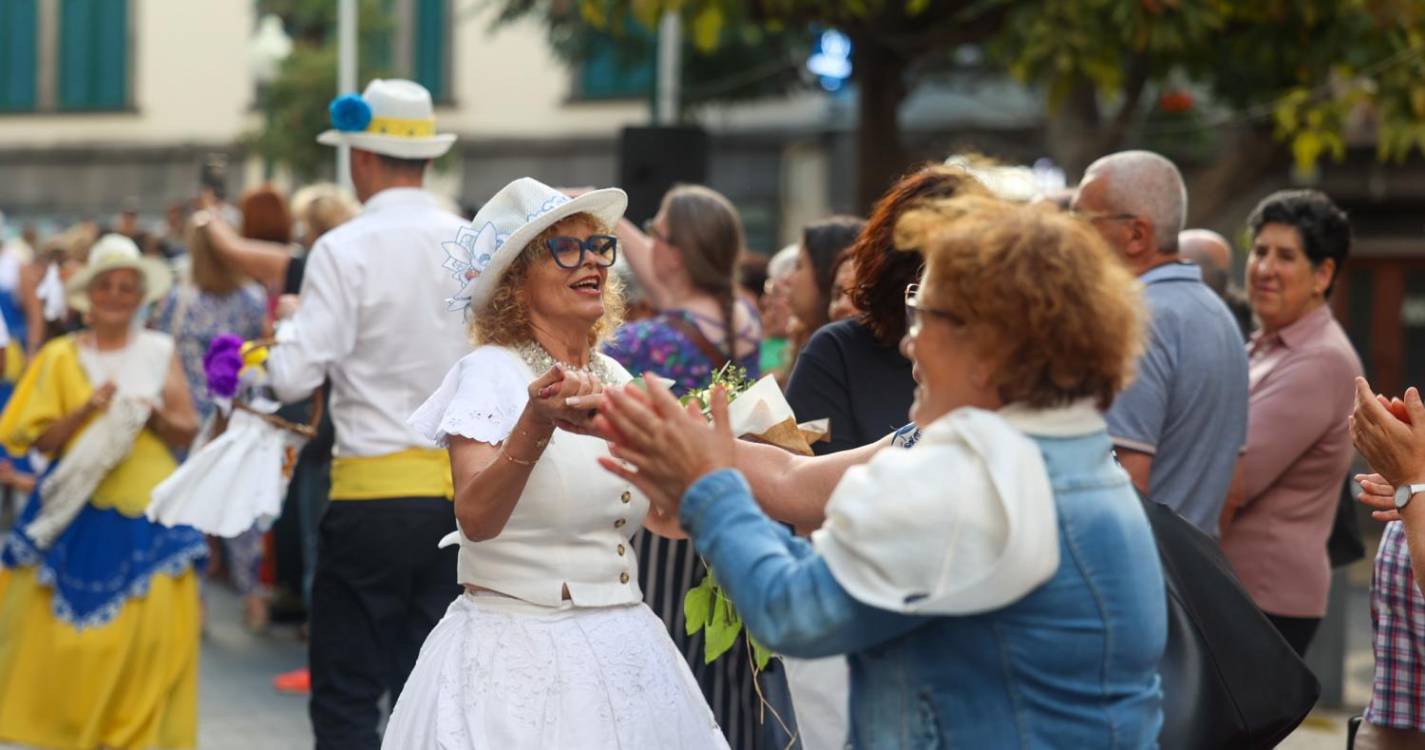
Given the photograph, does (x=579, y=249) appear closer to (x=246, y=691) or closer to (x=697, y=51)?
(x=246, y=691)

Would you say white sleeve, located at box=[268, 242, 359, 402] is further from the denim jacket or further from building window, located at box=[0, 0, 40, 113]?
building window, located at box=[0, 0, 40, 113]

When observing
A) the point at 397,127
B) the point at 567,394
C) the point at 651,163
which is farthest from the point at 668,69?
the point at 567,394

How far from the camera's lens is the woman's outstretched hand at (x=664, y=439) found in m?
2.62

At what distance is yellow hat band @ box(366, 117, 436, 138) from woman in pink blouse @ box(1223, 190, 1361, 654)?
2612mm

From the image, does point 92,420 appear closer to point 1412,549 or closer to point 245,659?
point 245,659

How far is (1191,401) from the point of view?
16.8 feet

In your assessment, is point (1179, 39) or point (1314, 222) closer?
point (1314, 222)

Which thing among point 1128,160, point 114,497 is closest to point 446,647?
point 1128,160

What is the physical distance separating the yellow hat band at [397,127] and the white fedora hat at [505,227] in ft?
6.41

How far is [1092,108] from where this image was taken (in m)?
12.3

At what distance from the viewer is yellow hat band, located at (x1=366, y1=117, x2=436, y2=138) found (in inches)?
231

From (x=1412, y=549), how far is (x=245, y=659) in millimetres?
6392

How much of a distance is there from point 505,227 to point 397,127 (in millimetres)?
2071

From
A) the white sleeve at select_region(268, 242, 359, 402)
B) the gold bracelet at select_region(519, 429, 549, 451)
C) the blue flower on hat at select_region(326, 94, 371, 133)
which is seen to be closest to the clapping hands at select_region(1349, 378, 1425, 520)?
the gold bracelet at select_region(519, 429, 549, 451)
